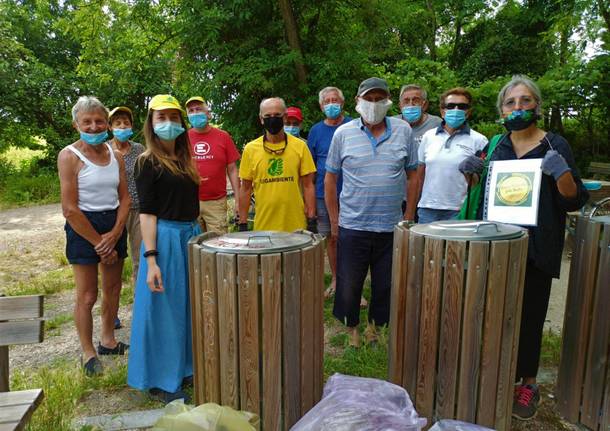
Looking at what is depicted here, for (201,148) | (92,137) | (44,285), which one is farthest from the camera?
(44,285)

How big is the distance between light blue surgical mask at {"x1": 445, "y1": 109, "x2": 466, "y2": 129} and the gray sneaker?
194 centimetres

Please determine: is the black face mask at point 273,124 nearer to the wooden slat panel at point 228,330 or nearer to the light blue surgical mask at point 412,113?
the light blue surgical mask at point 412,113

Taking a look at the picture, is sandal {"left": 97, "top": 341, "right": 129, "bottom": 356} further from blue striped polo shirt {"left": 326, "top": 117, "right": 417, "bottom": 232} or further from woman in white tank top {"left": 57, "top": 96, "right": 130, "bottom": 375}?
blue striped polo shirt {"left": 326, "top": 117, "right": 417, "bottom": 232}

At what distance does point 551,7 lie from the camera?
40.2 feet

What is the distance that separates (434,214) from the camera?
3.74 meters

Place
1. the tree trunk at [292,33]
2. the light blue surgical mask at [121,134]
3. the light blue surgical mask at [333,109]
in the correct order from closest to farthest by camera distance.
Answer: the light blue surgical mask at [121,134], the light blue surgical mask at [333,109], the tree trunk at [292,33]

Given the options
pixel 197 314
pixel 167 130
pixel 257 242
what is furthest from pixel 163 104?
pixel 197 314

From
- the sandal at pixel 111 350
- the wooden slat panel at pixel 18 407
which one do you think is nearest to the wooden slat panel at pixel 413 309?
the wooden slat panel at pixel 18 407

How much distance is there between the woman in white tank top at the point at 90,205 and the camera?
123 inches

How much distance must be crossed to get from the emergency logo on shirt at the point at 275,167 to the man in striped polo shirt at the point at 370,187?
18.4 inches

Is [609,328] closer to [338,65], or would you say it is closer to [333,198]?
[333,198]

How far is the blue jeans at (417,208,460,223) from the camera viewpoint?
12.1ft

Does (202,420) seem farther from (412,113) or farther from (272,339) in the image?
A: (412,113)

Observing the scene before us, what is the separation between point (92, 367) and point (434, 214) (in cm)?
278
